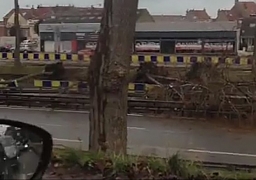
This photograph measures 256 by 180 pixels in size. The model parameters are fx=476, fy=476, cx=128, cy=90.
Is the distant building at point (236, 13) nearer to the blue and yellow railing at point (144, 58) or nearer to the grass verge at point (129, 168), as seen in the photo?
the blue and yellow railing at point (144, 58)

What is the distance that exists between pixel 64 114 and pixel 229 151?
726cm

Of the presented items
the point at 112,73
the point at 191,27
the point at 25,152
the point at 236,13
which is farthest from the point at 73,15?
the point at 25,152

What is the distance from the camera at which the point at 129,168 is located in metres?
3.37

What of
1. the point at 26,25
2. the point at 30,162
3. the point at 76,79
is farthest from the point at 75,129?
the point at 26,25

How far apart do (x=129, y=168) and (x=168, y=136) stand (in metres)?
9.91

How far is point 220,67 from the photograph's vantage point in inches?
608

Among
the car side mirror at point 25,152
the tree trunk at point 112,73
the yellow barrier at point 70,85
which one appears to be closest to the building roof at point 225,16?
the yellow barrier at point 70,85

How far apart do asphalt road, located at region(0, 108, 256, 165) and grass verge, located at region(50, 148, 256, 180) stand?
6.26 meters

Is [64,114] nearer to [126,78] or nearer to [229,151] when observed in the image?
[229,151]

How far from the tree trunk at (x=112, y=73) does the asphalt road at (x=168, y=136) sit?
3.99m

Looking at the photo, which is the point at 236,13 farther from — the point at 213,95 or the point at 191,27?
the point at 213,95

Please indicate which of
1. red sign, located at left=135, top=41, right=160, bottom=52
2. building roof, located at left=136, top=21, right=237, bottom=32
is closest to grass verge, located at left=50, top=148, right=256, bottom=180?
building roof, located at left=136, top=21, right=237, bottom=32

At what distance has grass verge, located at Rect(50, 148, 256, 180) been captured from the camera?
3.27 metres

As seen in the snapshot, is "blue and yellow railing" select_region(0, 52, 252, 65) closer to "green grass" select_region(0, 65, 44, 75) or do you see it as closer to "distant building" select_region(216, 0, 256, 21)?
"green grass" select_region(0, 65, 44, 75)
